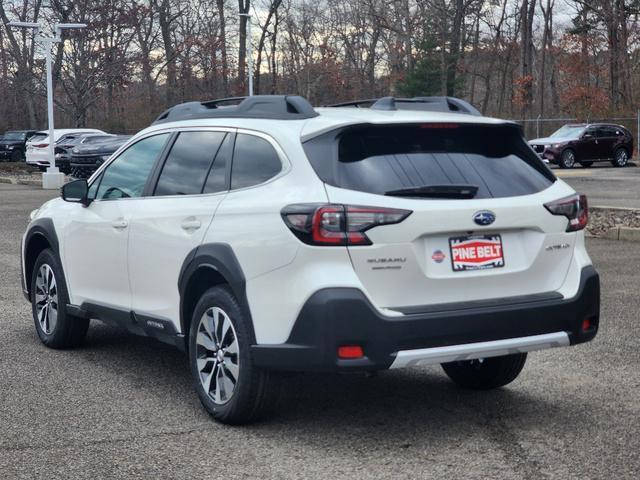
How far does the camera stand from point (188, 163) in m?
6.16

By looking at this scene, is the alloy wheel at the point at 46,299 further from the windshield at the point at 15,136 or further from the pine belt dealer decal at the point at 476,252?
the windshield at the point at 15,136

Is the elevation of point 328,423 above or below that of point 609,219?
above

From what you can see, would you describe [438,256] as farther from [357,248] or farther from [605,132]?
[605,132]

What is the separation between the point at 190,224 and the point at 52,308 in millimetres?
2320

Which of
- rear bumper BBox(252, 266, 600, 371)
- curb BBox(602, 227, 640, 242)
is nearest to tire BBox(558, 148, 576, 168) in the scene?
curb BBox(602, 227, 640, 242)

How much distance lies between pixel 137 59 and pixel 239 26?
423 inches

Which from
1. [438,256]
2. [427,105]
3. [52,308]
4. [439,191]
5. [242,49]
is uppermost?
[242,49]

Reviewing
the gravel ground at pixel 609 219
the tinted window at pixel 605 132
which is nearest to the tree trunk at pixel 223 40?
the tinted window at pixel 605 132

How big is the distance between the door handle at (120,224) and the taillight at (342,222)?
1938 millimetres

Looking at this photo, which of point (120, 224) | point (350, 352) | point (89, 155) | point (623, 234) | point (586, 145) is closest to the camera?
point (350, 352)

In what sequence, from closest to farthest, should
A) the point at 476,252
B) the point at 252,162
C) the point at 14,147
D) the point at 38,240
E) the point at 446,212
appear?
the point at 446,212, the point at 476,252, the point at 252,162, the point at 38,240, the point at 14,147

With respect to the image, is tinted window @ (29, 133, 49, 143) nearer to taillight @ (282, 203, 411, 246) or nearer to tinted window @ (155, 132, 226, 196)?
tinted window @ (155, 132, 226, 196)

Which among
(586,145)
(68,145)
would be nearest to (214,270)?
(586,145)

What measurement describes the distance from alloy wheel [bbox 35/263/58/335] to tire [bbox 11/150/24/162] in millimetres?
43660
